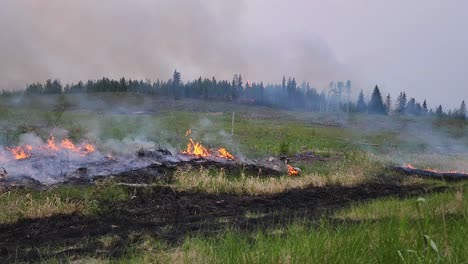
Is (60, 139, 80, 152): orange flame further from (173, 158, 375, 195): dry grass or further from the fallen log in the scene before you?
the fallen log

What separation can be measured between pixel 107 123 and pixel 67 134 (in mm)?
12720

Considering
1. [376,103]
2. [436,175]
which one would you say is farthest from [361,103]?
[436,175]

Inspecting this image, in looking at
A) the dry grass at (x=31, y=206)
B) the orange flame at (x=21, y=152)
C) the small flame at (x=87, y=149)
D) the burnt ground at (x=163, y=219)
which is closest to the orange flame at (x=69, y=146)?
the small flame at (x=87, y=149)

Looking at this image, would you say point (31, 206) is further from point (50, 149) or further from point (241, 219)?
point (50, 149)

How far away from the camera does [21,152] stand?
13508 mm

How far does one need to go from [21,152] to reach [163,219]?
22.1 ft

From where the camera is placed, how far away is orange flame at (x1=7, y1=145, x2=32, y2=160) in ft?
43.3

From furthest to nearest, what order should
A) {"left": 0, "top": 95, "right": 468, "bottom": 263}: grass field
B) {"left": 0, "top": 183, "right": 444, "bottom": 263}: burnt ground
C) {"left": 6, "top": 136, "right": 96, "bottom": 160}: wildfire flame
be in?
{"left": 6, "top": 136, "right": 96, "bottom": 160}: wildfire flame
{"left": 0, "top": 183, "right": 444, "bottom": 263}: burnt ground
{"left": 0, "top": 95, "right": 468, "bottom": 263}: grass field

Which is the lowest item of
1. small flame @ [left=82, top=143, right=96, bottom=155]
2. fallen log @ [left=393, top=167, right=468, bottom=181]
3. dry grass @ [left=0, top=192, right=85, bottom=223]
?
fallen log @ [left=393, top=167, right=468, bottom=181]

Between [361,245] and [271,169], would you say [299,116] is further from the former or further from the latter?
[361,245]

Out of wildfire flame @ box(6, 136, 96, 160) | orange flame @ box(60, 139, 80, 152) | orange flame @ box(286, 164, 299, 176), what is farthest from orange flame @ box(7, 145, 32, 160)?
orange flame @ box(286, 164, 299, 176)

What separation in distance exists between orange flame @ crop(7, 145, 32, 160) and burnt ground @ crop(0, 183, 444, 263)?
4.19 metres

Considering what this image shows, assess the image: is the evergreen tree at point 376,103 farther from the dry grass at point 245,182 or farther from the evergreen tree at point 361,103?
the dry grass at point 245,182

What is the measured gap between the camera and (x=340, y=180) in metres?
15.3
